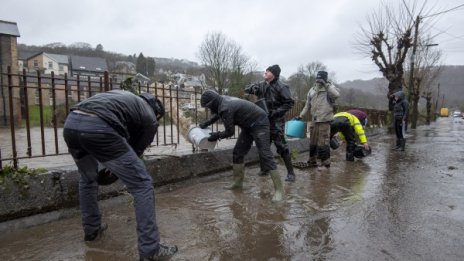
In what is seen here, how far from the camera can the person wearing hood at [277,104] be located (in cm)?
544

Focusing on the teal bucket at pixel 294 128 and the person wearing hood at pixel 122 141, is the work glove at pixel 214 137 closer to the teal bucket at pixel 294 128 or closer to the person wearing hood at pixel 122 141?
the person wearing hood at pixel 122 141

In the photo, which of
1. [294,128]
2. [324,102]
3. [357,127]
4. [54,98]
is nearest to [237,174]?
[324,102]

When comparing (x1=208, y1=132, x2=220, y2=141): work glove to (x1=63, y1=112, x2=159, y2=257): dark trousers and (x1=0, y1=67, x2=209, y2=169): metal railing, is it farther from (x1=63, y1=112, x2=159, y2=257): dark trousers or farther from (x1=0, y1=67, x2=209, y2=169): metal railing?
(x1=63, y1=112, x2=159, y2=257): dark trousers

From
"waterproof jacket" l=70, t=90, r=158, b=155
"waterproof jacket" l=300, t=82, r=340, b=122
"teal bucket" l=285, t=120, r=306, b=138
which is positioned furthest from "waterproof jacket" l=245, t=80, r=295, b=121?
"waterproof jacket" l=70, t=90, r=158, b=155

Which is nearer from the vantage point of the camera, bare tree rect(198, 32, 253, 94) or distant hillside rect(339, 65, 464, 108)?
bare tree rect(198, 32, 253, 94)

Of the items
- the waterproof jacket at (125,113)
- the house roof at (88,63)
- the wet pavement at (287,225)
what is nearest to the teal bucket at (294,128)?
the wet pavement at (287,225)

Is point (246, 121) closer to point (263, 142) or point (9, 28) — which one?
point (263, 142)

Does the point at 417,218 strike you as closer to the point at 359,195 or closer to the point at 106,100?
the point at 359,195

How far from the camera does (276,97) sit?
5539 mm

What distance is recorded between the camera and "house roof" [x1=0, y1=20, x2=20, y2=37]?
21697 millimetres

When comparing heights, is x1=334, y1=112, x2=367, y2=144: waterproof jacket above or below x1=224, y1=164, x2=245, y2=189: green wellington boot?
above

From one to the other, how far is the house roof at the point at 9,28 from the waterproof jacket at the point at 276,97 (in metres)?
21.7

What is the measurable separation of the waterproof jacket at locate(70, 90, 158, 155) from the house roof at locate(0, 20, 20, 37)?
2317 centimetres

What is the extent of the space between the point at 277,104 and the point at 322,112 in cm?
123
